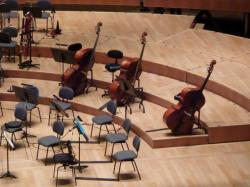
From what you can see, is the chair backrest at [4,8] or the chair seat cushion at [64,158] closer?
the chair seat cushion at [64,158]

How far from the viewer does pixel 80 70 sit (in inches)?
380

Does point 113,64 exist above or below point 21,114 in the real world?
above

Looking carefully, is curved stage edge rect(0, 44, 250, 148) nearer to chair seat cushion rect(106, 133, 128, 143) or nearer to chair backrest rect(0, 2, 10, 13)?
chair seat cushion rect(106, 133, 128, 143)

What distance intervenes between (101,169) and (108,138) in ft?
1.39

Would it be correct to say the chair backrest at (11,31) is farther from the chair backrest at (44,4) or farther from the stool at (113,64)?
the stool at (113,64)

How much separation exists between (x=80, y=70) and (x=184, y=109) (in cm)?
204

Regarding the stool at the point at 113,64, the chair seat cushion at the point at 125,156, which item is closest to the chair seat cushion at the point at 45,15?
the stool at the point at 113,64

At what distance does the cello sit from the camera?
8.28 m

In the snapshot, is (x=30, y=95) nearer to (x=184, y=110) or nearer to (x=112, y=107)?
(x=112, y=107)

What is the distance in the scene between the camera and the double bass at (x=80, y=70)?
31.3 feet

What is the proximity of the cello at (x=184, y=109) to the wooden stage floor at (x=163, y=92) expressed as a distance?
0.18m

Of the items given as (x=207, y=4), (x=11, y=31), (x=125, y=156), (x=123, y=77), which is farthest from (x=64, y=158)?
(x=207, y=4)

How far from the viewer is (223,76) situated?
9.77 metres

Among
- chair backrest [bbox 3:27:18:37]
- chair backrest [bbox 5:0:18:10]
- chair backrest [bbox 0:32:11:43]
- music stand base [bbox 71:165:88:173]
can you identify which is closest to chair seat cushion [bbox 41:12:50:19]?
chair backrest [bbox 5:0:18:10]
